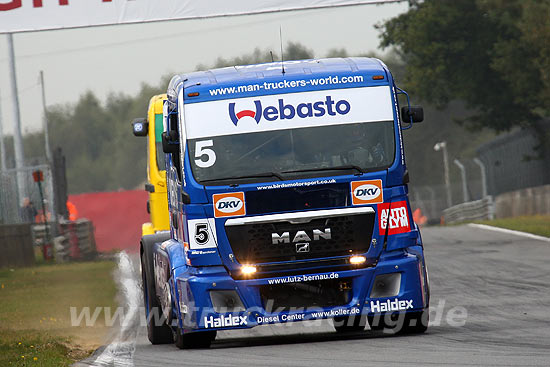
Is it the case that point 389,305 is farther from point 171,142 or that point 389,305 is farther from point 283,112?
point 171,142

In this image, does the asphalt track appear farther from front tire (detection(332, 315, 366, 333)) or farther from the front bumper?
the front bumper

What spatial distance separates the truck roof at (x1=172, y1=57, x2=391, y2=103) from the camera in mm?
10898

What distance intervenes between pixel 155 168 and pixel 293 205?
6.22 metres

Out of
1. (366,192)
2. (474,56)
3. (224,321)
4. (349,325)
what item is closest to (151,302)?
(349,325)

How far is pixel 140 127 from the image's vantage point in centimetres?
1549

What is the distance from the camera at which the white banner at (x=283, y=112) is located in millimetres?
10797

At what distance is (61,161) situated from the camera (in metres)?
33.6

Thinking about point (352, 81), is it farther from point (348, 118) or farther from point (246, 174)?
point (246, 174)

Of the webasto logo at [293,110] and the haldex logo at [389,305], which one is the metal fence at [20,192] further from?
the haldex logo at [389,305]

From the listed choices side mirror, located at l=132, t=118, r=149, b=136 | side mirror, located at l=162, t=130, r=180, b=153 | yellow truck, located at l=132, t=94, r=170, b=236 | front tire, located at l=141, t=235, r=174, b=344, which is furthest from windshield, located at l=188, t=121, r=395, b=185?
yellow truck, located at l=132, t=94, r=170, b=236

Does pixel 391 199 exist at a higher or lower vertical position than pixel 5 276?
higher

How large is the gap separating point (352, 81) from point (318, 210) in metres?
1.27

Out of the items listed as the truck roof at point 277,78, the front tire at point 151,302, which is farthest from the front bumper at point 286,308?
the front tire at point 151,302

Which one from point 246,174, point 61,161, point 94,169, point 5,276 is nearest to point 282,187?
point 246,174
